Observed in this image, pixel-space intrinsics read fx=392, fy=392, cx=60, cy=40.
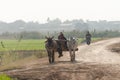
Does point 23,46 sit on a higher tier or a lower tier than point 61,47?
lower

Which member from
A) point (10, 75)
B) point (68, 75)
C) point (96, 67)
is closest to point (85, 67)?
point (96, 67)

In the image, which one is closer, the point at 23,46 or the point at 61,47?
the point at 61,47

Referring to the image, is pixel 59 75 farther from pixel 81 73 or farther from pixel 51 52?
pixel 51 52

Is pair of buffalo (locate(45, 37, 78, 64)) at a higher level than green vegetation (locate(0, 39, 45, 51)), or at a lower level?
higher

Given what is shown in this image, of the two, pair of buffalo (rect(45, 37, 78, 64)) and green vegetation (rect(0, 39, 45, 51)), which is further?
green vegetation (rect(0, 39, 45, 51))

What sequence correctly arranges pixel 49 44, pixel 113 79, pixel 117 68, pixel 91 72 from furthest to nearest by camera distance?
pixel 49 44
pixel 117 68
pixel 91 72
pixel 113 79

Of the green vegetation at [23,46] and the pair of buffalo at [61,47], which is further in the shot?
the green vegetation at [23,46]

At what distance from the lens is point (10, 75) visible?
17.5 meters

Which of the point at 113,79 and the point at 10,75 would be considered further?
the point at 10,75

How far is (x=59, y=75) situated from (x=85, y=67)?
2207 mm

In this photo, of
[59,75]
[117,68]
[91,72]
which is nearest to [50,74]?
[59,75]

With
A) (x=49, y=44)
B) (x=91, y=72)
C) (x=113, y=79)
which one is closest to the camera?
(x=113, y=79)

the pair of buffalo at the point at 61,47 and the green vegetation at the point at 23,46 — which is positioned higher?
the pair of buffalo at the point at 61,47

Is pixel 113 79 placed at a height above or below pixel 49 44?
below
